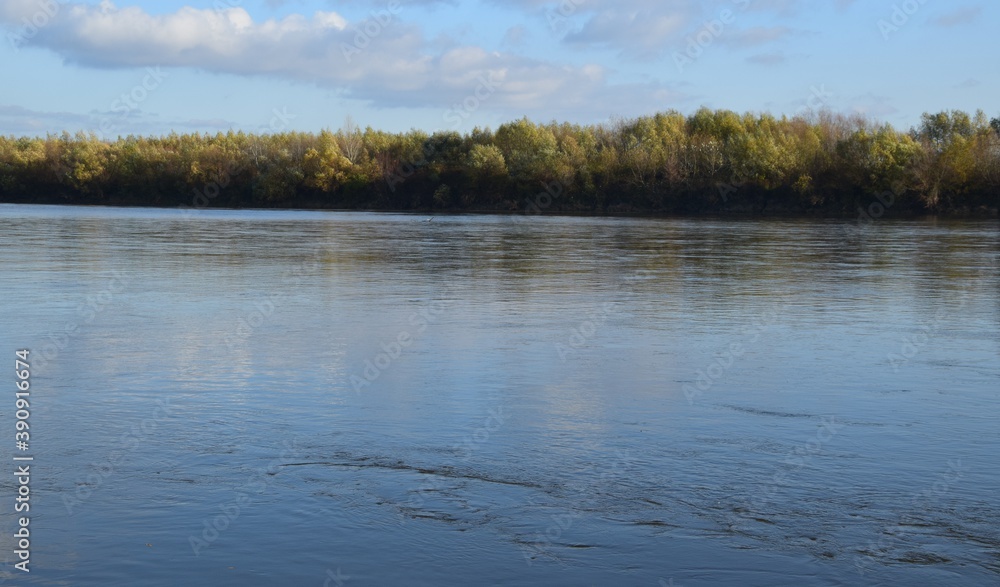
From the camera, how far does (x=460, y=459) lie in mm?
8352

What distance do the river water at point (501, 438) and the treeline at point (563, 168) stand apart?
72.0m

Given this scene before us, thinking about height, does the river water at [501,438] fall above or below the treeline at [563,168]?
below

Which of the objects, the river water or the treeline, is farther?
the treeline

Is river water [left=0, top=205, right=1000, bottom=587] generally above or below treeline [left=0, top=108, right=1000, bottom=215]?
below

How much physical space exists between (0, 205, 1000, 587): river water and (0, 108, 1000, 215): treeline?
236ft

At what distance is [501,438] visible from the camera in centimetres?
902

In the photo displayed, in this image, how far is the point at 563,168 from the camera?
105m

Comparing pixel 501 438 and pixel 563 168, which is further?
pixel 563 168

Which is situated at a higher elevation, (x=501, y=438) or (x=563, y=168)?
(x=563, y=168)

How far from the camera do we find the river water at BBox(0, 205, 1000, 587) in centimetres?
632

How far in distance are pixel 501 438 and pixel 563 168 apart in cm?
9701

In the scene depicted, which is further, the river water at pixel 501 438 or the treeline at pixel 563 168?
the treeline at pixel 563 168

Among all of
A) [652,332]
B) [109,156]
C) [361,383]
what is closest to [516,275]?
[652,332]

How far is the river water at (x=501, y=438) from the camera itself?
6316mm
